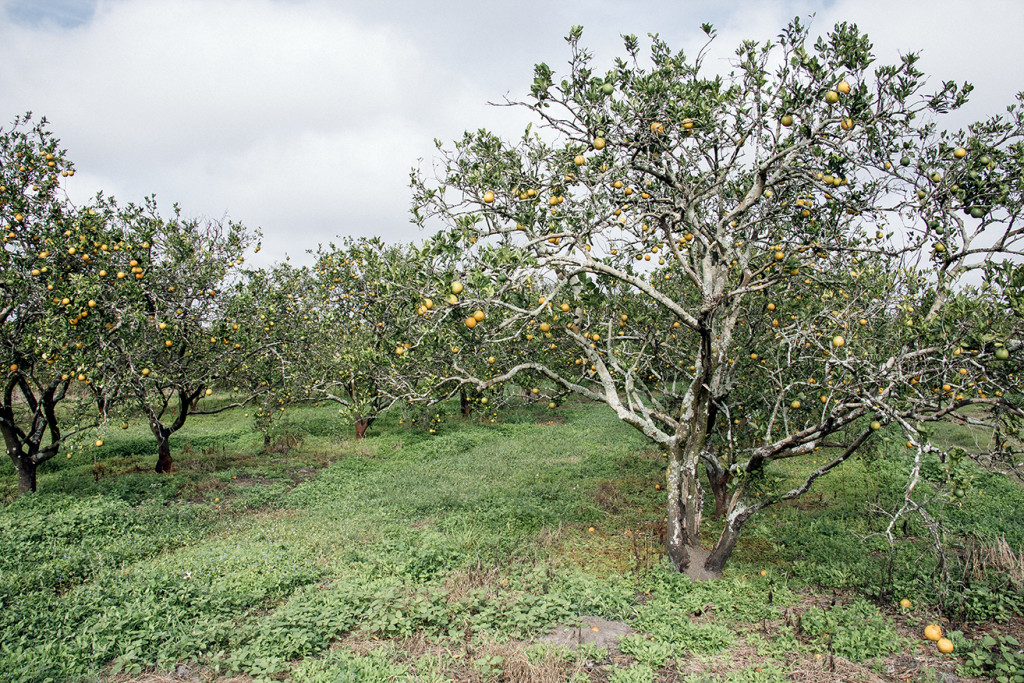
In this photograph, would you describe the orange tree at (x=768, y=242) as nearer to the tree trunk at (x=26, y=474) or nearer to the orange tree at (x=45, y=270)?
the orange tree at (x=45, y=270)

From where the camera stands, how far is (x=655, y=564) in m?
6.54

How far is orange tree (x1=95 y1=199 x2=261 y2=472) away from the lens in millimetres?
7941

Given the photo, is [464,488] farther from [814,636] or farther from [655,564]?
[814,636]

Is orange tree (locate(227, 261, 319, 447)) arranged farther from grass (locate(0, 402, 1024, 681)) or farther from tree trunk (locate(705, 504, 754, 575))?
tree trunk (locate(705, 504, 754, 575))

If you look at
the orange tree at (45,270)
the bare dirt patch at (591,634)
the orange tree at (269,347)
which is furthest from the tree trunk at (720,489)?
the orange tree at (45,270)

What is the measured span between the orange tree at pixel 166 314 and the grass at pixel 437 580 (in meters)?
2.03

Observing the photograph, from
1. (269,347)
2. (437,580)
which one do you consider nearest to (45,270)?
(269,347)

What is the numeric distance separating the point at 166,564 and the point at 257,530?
5.01 ft

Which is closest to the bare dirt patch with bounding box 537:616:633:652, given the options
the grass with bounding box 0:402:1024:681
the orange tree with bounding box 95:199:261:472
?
the grass with bounding box 0:402:1024:681

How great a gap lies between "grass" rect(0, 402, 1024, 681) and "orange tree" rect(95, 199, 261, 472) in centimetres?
203

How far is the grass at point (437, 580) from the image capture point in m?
4.78

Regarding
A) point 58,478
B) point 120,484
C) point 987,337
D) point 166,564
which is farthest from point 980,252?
point 58,478

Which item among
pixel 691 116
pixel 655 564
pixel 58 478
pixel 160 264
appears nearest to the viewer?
pixel 691 116

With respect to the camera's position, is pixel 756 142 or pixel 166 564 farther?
pixel 166 564
